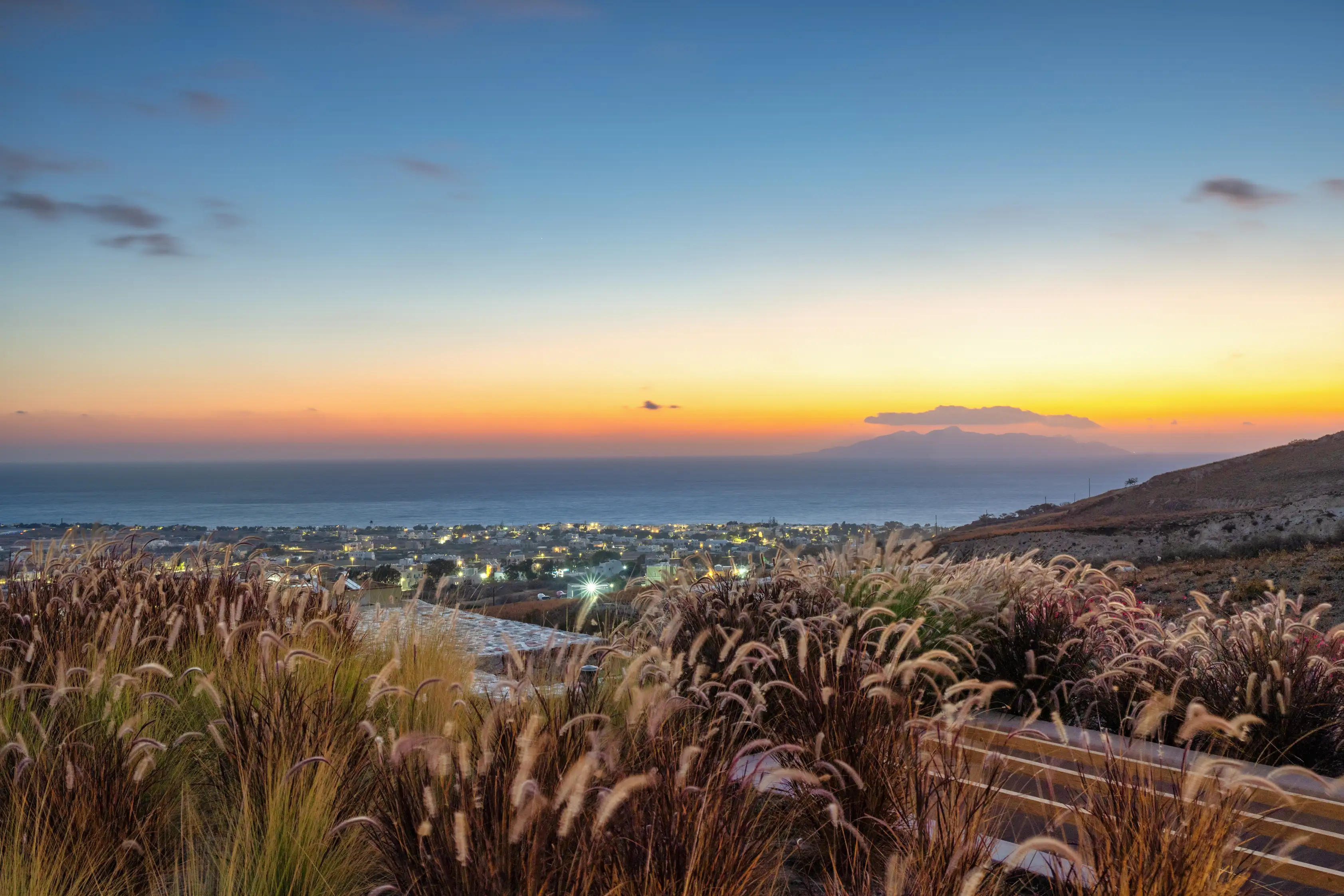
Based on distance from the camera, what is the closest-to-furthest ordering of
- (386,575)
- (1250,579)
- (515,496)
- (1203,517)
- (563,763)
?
(563,763) < (386,575) < (1250,579) < (1203,517) < (515,496)

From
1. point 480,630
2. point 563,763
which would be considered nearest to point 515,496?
point 480,630

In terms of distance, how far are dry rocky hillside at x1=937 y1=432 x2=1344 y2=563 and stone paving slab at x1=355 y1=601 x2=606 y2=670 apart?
7136 millimetres

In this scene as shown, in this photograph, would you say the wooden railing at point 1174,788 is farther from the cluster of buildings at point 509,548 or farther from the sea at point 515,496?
the sea at point 515,496

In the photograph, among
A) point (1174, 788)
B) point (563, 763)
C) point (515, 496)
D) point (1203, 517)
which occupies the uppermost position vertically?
point (563, 763)

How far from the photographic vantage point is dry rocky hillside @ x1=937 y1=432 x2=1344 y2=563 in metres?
19.7

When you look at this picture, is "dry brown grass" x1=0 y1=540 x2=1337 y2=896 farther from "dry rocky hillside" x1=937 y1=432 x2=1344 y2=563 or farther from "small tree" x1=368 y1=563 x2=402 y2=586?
"dry rocky hillside" x1=937 y1=432 x2=1344 y2=563

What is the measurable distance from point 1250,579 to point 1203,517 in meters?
9.45

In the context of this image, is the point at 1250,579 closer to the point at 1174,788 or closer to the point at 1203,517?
the point at 1203,517

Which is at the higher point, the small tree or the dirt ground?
the small tree

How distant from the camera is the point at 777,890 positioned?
104 inches

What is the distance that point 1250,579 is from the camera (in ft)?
45.6

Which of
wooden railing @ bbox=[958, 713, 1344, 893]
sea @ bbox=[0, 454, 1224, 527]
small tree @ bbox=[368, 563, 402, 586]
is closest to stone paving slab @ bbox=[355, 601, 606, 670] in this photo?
wooden railing @ bbox=[958, 713, 1344, 893]

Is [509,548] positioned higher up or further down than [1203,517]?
further down

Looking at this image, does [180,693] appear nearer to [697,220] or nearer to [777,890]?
[777,890]
